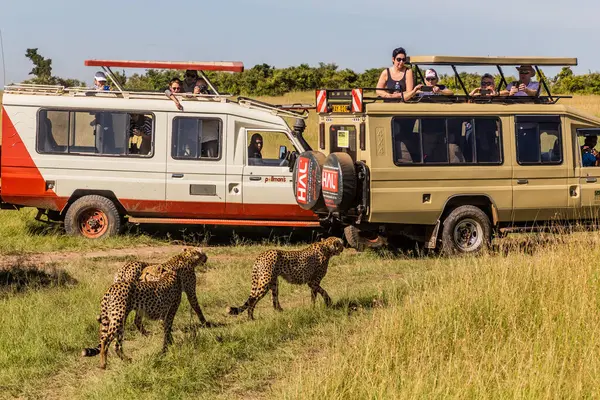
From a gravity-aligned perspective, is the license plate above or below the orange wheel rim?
above

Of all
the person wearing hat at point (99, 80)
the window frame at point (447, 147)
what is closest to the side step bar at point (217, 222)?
the window frame at point (447, 147)

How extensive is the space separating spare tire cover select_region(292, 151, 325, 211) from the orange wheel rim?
10.3 feet

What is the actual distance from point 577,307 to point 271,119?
6.39 m

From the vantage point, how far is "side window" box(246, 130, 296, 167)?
1260 centimetres

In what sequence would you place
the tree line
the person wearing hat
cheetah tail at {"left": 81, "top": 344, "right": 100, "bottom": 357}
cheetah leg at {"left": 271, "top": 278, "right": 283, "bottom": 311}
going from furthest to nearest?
the tree line
the person wearing hat
cheetah leg at {"left": 271, "top": 278, "right": 283, "bottom": 311}
cheetah tail at {"left": 81, "top": 344, "right": 100, "bottom": 357}

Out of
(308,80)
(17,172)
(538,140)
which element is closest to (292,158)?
(538,140)

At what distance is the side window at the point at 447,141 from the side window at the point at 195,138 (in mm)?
2951

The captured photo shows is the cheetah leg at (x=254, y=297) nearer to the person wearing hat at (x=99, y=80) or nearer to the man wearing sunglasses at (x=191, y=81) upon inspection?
the man wearing sunglasses at (x=191, y=81)

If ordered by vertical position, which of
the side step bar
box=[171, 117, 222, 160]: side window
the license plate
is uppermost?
the license plate

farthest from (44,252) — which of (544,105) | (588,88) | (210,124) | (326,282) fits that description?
(588,88)

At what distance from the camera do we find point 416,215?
Result: 35.9 feet

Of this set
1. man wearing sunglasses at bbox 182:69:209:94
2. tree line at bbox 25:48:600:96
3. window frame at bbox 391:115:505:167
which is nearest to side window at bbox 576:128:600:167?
window frame at bbox 391:115:505:167

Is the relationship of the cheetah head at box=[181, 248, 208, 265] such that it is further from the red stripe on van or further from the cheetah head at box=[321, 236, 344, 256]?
the red stripe on van

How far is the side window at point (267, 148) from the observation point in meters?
12.6
